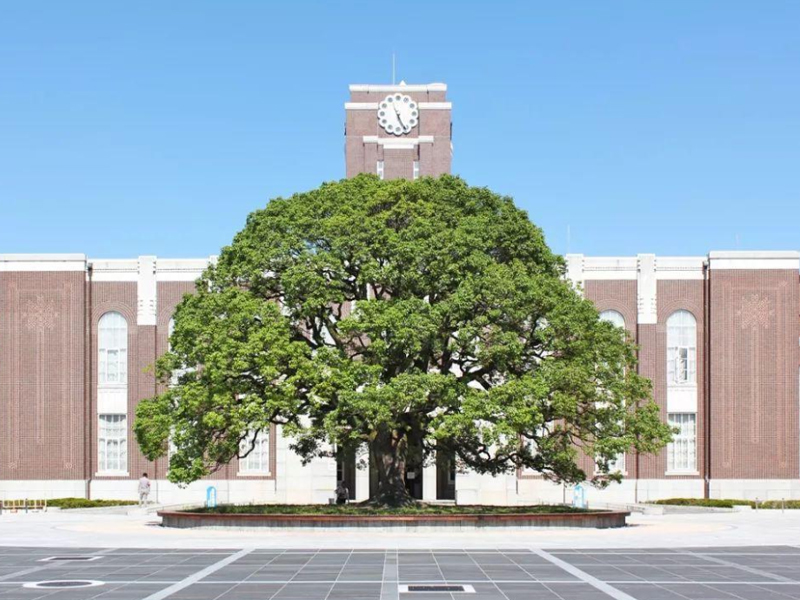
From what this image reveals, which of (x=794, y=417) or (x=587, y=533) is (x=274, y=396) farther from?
(x=794, y=417)

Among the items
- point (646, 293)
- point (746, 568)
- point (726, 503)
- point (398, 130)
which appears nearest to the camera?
point (746, 568)

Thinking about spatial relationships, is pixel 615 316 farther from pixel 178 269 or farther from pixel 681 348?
pixel 178 269

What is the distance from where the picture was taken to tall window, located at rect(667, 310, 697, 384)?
5584cm

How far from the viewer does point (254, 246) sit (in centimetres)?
3862

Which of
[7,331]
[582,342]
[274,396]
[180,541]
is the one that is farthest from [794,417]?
[7,331]

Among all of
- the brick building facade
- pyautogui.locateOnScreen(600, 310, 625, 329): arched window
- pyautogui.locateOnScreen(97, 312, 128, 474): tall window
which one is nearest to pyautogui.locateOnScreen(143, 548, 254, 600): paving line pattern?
the brick building facade

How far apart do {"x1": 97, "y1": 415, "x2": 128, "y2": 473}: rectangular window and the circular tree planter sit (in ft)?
64.6

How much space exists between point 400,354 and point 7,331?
2599 cm

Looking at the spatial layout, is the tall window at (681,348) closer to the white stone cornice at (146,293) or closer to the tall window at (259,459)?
the tall window at (259,459)

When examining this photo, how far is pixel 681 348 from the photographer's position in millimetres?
55938

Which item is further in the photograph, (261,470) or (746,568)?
(261,470)

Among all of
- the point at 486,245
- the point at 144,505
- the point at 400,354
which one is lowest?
the point at 144,505

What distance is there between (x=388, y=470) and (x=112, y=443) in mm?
21490

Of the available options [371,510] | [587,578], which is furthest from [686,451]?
[587,578]
